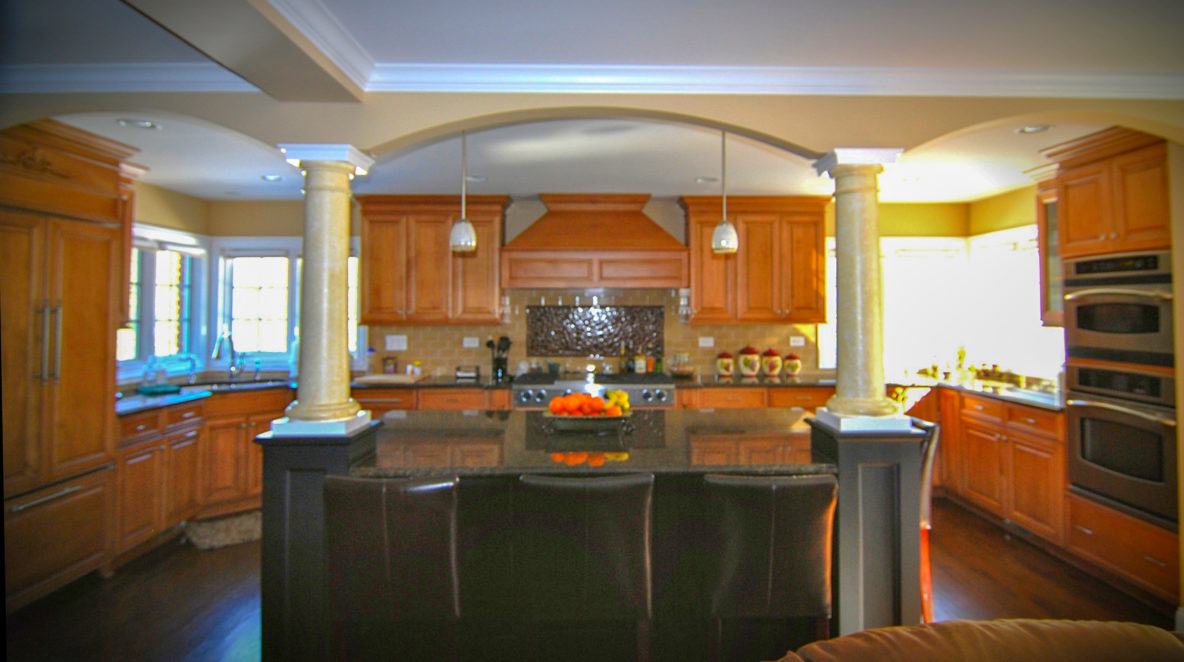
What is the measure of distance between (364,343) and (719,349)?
3.12 m

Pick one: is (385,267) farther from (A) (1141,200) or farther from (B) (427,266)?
(A) (1141,200)

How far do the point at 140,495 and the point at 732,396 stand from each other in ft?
13.2

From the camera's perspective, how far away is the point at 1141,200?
336cm

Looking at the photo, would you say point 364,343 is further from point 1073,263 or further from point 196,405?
point 1073,263

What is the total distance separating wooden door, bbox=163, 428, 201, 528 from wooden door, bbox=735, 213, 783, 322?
414 cm

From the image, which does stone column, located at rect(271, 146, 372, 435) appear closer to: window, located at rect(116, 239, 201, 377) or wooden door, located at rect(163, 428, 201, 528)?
wooden door, located at rect(163, 428, 201, 528)

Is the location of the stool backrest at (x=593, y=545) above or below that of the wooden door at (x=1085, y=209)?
below

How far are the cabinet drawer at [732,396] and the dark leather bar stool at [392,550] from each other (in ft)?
11.0

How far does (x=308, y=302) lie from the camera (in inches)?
104

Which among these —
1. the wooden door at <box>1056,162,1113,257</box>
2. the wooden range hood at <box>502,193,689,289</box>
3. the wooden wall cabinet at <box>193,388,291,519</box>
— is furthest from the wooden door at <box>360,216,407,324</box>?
the wooden door at <box>1056,162,1113,257</box>

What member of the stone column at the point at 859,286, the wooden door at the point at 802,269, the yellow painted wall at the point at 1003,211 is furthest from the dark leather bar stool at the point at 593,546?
the yellow painted wall at the point at 1003,211

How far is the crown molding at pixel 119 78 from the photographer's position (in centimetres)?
262

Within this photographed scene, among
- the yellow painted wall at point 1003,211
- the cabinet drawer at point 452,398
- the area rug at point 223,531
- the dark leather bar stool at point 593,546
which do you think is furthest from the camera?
the cabinet drawer at point 452,398

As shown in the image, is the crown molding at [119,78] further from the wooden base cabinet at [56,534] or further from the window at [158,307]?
the window at [158,307]
